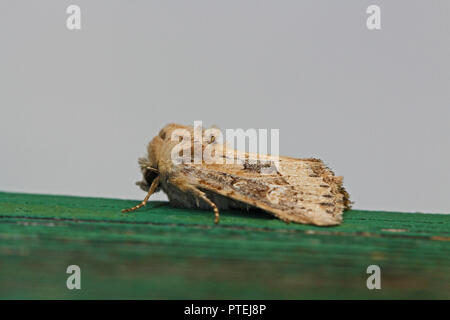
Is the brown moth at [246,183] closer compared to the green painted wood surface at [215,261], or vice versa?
the green painted wood surface at [215,261]

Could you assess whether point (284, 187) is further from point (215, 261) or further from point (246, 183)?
point (215, 261)

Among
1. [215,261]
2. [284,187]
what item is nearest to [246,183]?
[284,187]

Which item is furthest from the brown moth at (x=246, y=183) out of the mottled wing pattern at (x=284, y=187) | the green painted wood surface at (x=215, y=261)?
the green painted wood surface at (x=215, y=261)

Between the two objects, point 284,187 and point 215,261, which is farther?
point 284,187

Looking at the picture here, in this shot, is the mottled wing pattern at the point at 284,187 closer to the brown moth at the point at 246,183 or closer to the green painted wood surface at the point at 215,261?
the brown moth at the point at 246,183

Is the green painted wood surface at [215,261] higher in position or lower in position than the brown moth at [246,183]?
lower

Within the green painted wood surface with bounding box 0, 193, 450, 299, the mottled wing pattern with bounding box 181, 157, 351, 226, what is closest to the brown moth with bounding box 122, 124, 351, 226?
the mottled wing pattern with bounding box 181, 157, 351, 226
